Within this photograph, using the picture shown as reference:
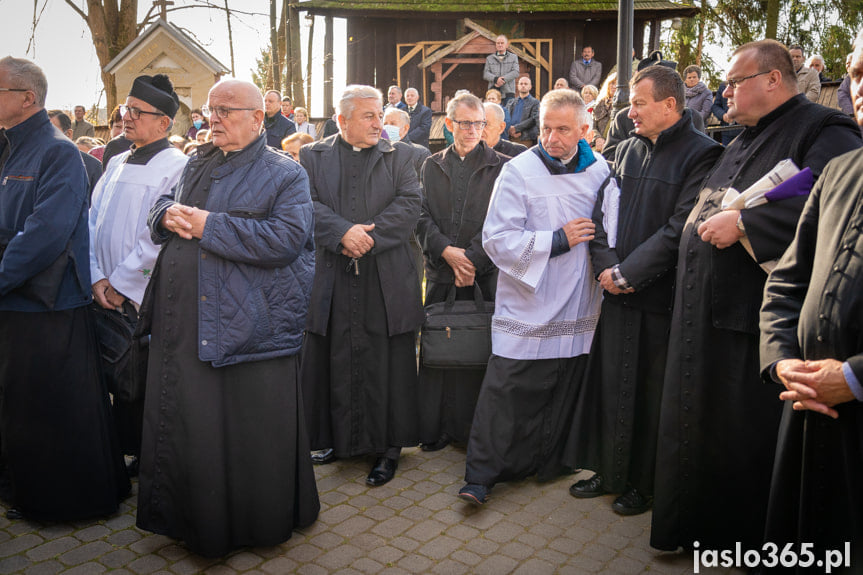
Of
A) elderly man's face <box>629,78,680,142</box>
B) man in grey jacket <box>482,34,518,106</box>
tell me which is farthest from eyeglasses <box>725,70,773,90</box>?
man in grey jacket <box>482,34,518,106</box>

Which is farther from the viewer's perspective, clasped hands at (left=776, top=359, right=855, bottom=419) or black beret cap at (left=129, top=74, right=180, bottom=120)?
black beret cap at (left=129, top=74, right=180, bottom=120)

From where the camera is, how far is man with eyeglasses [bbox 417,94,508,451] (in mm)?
5277

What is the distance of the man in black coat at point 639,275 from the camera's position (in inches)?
162

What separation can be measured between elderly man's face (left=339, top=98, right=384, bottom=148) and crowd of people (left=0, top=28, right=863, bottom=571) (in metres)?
0.01

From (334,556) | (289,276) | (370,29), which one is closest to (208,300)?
(289,276)

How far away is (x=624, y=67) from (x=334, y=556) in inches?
183

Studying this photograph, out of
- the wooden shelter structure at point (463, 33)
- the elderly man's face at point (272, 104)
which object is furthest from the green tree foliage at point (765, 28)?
the elderly man's face at point (272, 104)

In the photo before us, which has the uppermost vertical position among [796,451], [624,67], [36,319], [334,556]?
[624,67]

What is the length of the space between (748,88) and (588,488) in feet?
7.94

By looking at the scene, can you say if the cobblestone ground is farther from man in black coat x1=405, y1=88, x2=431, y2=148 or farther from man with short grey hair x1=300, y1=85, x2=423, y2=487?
man in black coat x1=405, y1=88, x2=431, y2=148

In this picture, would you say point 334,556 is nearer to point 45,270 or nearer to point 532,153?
point 45,270

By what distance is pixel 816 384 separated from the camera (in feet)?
8.27

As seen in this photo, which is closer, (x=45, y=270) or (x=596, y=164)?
(x=45, y=270)

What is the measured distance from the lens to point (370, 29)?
2067cm
